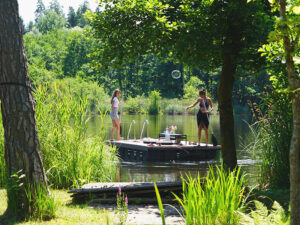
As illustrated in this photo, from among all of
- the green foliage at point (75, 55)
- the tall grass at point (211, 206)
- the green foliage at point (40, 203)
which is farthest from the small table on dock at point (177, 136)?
the green foliage at point (75, 55)

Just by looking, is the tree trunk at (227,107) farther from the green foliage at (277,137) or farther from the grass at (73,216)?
the grass at (73,216)

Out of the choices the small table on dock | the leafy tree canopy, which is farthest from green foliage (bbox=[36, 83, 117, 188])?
the small table on dock

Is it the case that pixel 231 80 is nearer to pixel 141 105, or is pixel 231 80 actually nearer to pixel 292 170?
pixel 292 170

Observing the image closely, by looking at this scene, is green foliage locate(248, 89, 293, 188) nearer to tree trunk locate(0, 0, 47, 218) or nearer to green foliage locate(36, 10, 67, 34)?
tree trunk locate(0, 0, 47, 218)

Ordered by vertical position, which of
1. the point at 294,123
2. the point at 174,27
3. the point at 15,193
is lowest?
the point at 15,193

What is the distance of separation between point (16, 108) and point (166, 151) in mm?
9819

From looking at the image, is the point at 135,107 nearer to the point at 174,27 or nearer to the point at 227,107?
the point at 227,107

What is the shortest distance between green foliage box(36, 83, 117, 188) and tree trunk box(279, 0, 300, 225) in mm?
4216

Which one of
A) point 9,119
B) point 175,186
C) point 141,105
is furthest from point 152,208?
point 141,105

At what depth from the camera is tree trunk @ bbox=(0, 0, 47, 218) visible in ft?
16.0

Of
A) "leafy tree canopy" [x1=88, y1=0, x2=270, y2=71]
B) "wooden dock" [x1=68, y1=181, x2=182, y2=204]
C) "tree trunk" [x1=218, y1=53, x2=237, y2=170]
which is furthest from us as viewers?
"tree trunk" [x1=218, y1=53, x2=237, y2=170]

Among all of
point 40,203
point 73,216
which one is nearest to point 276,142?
point 73,216

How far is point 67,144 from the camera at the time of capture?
24.5 ft

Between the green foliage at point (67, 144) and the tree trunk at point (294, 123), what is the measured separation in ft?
13.8
